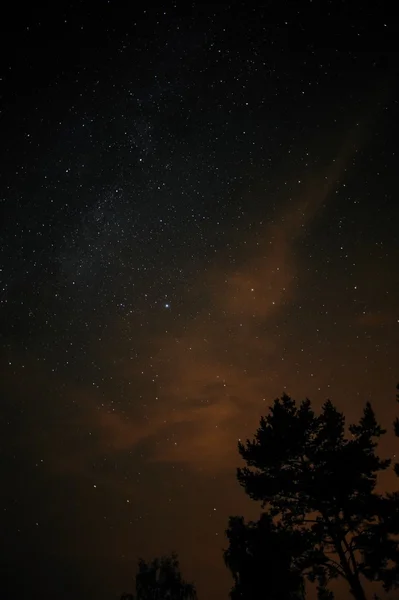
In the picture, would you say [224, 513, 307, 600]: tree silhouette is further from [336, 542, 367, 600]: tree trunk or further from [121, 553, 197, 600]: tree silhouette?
[121, 553, 197, 600]: tree silhouette

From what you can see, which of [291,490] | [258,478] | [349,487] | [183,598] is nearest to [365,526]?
[349,487]

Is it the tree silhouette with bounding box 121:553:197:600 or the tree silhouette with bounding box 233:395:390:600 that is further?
the tree silhouette with bounding box 121:553:197:600

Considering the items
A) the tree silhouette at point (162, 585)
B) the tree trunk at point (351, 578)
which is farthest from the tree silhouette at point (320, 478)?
the tree silhouette at point (162, 585)

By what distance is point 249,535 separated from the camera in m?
18.8

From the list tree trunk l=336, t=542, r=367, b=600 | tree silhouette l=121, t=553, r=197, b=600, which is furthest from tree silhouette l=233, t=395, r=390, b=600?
tree silhouette l=121, t=553, r=197, b=600

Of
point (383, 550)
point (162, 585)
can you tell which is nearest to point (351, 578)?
point (383, 550)

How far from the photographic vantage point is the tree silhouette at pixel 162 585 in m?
43.8

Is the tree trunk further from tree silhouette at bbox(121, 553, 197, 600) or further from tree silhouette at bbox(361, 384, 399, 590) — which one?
tree silhouette at bbox(121, 553, 197, 600)

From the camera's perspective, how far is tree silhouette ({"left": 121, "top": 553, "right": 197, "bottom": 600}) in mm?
43750

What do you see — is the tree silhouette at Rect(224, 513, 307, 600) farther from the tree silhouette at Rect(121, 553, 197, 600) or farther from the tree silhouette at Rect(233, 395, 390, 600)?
the tree silhouette at Rect(121, 553, 197, 600)

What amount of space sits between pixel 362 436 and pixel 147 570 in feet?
130

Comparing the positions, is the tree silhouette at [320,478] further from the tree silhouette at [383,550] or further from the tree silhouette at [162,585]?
the tree silhouette at [162,585]

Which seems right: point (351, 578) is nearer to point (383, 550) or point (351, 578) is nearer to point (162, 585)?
point (383, 550)

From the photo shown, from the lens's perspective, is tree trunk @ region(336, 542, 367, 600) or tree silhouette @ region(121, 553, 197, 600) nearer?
tree trunk @ region(336, 542, 367, 600)
